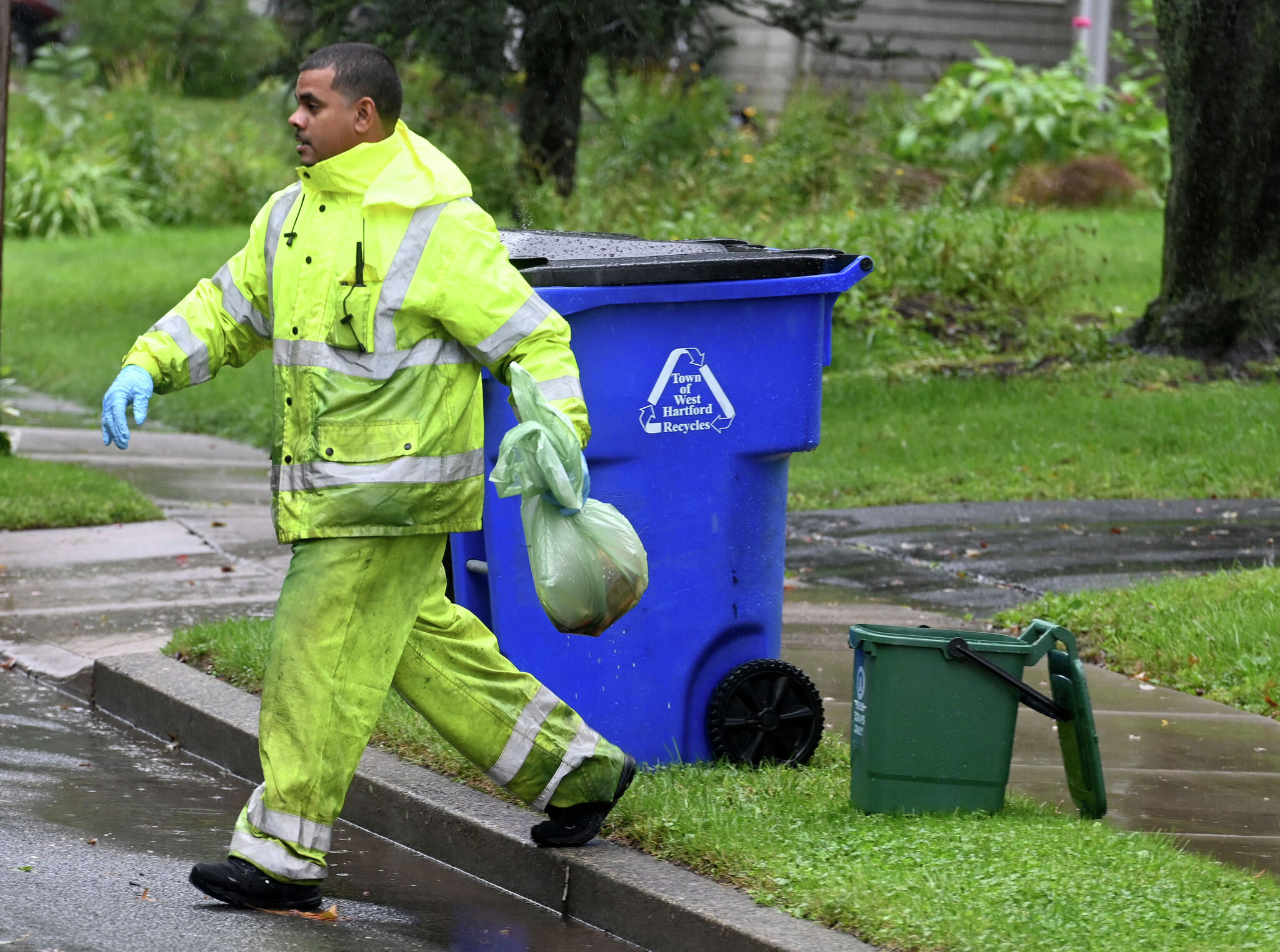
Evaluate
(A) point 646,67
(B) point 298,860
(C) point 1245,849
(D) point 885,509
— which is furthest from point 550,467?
(A) point 646,67

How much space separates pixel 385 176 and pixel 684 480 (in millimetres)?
1159

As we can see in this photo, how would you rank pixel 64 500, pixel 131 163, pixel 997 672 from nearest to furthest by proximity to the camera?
pixel 997 672
pixel 64 500
pixel 131 163


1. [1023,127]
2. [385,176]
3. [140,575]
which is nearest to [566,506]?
[385,176]

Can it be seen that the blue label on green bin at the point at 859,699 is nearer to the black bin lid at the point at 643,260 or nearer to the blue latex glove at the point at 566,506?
the blue latex glove at the point at 566,506

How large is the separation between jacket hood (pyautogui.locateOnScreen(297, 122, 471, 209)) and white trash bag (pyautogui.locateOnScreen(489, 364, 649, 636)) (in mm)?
434

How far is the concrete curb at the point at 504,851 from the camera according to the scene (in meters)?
3.73

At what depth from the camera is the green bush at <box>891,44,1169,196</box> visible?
1923 cm

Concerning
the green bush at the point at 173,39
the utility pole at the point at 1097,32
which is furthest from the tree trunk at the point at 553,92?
the green bush at the point at 173,39

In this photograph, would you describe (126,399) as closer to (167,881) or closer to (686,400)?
(167,881)

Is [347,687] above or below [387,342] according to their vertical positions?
below

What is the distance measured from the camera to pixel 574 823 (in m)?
4.24

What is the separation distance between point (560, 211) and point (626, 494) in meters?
10.8

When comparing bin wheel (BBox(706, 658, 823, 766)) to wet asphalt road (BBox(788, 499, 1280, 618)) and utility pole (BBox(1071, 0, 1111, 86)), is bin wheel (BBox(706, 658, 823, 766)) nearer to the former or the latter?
wet asphalt road (BBox(788, 499, 1280, 618))

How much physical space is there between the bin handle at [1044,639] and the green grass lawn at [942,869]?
396mm
